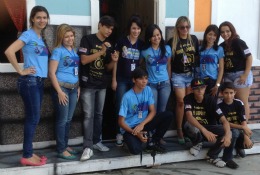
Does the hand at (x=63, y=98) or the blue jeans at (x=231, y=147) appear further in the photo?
the blue jeans at (x=231, y=147)

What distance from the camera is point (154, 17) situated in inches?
187

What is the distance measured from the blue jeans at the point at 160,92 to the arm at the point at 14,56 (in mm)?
1609

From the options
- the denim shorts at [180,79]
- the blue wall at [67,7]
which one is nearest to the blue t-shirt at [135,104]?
the denim shorts at [180,79]

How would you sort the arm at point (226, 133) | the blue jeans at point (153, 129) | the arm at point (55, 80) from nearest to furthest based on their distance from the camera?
the arm at point (55, 80) → the blue jeans at point (153, 129) → the arm at point (226, 133)

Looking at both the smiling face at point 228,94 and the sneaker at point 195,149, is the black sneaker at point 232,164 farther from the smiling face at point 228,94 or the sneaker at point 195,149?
the smiling face at point 228,94

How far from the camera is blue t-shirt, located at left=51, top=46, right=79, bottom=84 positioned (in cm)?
368

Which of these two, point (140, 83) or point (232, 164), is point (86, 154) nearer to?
point (140, 83)

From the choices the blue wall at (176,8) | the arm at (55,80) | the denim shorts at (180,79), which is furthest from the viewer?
the blue wall at (176,8)

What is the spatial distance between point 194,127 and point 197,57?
100 cm

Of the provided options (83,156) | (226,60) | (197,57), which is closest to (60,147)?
(83,156)

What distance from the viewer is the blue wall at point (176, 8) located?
469 centimetres

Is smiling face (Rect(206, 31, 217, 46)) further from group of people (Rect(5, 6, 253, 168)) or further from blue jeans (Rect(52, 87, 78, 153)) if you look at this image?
blue jeans (Rect(52, 87, 78, 153))

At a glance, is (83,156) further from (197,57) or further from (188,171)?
(197,57)

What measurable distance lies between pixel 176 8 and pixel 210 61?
95 centimetres
